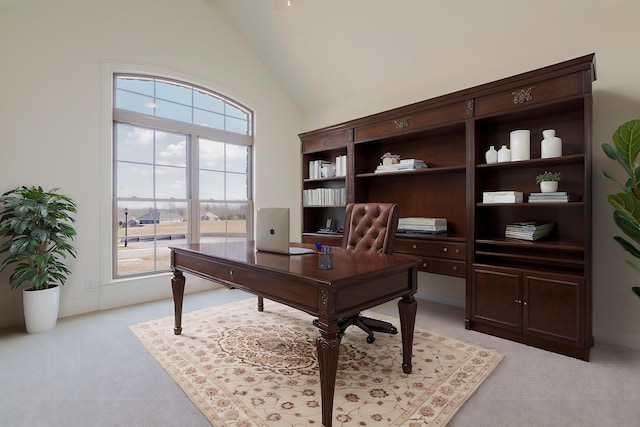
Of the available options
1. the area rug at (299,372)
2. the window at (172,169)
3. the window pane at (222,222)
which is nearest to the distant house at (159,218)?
the window at (172,169)

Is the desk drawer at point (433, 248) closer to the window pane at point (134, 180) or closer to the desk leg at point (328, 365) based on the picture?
the desk leg at point (328, 365)

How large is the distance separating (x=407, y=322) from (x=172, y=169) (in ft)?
11.1

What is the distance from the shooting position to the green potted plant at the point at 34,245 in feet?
8.60

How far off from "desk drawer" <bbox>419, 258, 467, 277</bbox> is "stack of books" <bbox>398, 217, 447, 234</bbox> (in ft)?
1.03

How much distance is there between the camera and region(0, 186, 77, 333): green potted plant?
2.62 m

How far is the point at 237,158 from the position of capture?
15.1 ft

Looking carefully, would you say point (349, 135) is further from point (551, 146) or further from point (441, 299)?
point (441, 299)

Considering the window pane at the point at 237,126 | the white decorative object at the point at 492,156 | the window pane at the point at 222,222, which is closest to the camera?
the white decorative object at the point at 492,156

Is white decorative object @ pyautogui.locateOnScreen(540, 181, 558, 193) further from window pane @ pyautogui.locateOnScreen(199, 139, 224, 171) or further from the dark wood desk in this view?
window pane @ pyautogui.locateOnScreen(199, 139, 224, 171)

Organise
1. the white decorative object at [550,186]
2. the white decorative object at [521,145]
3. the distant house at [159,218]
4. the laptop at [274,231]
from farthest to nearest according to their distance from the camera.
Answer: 1. the distant house at [159,218]
2. the white decorative object at [521,145]
3. the white decorative object at [550,186]
4. the laptop at [274,231]

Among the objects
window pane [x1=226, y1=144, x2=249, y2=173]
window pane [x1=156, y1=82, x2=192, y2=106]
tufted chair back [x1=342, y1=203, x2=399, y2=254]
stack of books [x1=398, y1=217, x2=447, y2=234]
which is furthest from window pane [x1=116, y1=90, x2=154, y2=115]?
stack of books [x1=398, y1=217, x2=447, y2=234]

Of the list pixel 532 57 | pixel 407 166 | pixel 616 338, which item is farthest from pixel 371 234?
pixel 532 57

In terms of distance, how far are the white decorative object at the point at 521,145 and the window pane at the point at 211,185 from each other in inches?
138

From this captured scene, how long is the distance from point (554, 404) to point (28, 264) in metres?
4.03
